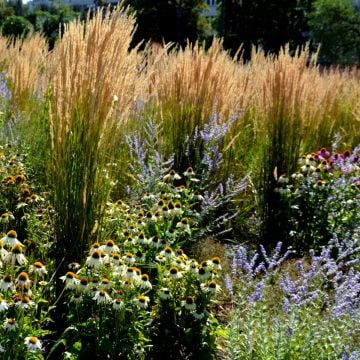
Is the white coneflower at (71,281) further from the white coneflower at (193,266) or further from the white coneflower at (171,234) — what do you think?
the white coneflower at (171,234)

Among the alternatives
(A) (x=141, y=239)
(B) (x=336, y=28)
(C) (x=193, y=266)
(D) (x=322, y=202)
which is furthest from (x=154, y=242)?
(B) (x=336, y=28)

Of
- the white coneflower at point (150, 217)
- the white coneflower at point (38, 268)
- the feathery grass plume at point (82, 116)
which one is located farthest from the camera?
the white coneflower at point (150, 217)

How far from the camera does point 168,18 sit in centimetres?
3056

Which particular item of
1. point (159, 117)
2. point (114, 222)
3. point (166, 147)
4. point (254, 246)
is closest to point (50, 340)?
point (114, 222)

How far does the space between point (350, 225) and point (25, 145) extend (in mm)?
2324

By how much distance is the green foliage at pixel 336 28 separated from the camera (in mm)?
30969

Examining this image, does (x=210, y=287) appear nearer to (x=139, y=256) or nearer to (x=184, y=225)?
(x=139, y=256)

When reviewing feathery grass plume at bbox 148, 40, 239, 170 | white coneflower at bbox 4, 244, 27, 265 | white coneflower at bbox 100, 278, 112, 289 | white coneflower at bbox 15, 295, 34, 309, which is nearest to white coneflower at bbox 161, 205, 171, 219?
white coneflower at bbox 100, 278, 112, 289

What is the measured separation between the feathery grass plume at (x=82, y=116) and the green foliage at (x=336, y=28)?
29.6 metres

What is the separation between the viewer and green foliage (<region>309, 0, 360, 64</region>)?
31.0 meters

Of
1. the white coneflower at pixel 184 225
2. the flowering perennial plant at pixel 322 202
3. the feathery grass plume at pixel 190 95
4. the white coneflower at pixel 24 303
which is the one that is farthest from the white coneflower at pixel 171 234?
the feathery grass plume at pixel 190 95

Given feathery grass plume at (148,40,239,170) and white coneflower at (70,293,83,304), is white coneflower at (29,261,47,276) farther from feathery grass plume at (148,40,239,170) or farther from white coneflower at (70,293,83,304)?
feathery grass plume at (148,40,239,170)

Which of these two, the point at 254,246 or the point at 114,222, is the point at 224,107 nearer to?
the point at 254,246

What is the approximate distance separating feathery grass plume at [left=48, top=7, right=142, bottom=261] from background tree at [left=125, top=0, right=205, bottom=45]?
27.7m
